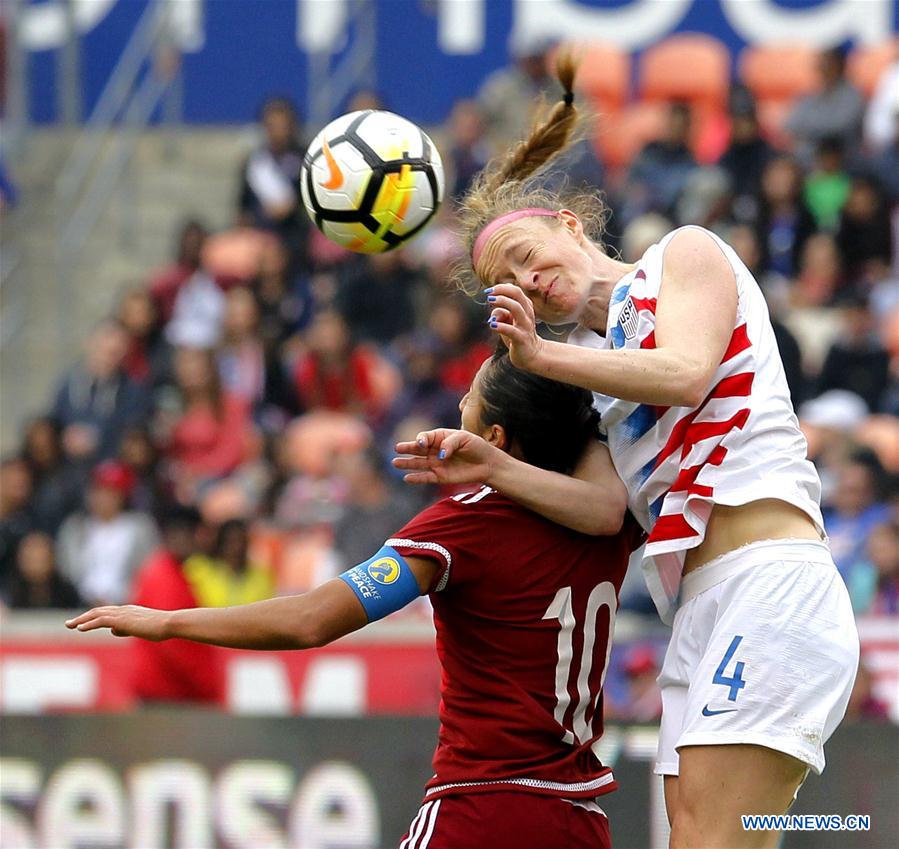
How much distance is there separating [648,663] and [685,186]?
4.49 metres

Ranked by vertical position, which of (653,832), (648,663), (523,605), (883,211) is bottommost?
(653,832)

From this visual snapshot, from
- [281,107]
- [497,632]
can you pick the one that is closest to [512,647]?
[497,632]

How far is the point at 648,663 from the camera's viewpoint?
24.2ft

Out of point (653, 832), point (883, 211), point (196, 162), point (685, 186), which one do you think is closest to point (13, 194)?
point (196, 162)

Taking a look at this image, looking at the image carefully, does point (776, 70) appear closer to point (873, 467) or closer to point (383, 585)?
point (873, 467)

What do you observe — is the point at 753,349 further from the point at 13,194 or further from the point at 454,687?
the point at 13,194

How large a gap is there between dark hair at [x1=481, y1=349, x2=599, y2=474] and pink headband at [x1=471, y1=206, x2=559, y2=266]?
29 cm

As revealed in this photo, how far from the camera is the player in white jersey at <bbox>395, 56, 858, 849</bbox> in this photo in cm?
352

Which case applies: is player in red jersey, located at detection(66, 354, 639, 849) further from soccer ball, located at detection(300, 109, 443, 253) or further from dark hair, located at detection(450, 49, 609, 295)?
soccer ball, located at detection(300, 109, 443, 253)

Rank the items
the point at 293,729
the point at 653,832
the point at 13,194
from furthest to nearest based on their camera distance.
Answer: the point at 13,194, the point at 293,729, the point at 653,832

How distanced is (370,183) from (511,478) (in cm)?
119

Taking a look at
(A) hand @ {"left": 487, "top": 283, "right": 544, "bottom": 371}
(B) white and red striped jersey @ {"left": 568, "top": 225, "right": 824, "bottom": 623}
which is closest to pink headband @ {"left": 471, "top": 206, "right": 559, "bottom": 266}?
(B) white and red striped jersey @ {"left": 568, "top": 225, "right": 824, "bottom": 623}

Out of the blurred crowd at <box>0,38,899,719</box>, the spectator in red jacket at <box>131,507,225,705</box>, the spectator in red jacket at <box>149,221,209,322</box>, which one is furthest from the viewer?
the spectator in red jacket at <box>149,221,209,322</box>

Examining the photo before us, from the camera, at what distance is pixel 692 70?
12.6 meters
